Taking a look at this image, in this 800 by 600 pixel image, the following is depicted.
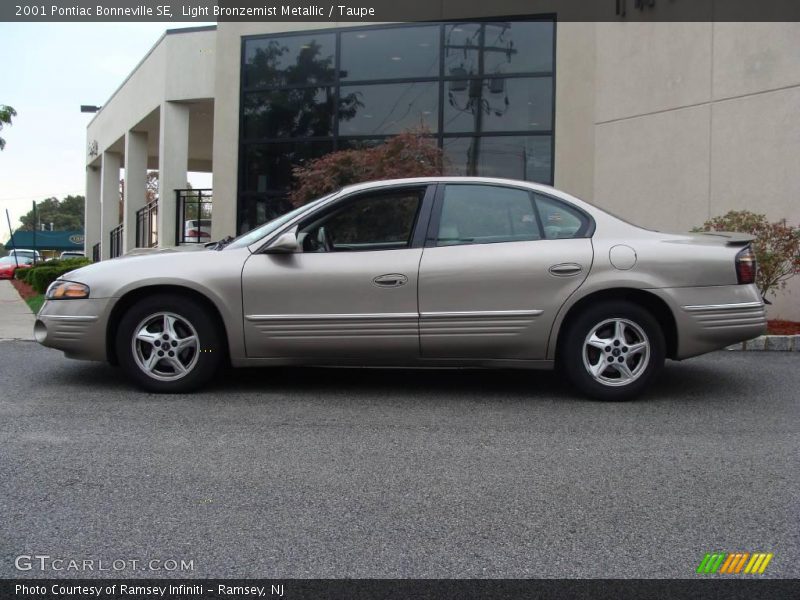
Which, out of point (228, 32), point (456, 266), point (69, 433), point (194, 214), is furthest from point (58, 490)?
point (194, 214)

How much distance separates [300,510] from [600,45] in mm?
11250

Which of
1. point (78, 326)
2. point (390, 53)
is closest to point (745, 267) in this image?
point (78, 326)

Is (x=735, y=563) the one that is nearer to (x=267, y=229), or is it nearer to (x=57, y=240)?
(x=267, y=229)

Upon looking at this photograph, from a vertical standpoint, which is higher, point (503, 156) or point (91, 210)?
point (91, 210)

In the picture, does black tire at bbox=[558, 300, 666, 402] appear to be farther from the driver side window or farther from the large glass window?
the large glass window

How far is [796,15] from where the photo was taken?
32.8 feet

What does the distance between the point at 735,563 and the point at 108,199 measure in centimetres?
2717

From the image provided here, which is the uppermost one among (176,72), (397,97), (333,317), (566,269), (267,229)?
(176,72)

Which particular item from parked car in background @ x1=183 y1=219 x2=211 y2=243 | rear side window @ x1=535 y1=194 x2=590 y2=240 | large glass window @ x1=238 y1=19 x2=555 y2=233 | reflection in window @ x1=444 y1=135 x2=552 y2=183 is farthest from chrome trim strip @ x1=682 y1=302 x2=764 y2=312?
parked car in background @ x1=183 y1=219 x2=211 y2=243

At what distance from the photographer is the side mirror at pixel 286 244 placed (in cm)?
553

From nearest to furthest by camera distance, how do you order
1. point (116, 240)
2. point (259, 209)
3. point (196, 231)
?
1. point (259, 209)
2. point (196, 231)
3. point (116, 240)

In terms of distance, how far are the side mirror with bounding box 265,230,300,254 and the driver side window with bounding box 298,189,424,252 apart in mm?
188

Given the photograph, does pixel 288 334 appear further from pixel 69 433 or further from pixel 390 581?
pixel 390 581

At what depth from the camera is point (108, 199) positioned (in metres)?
27.4
